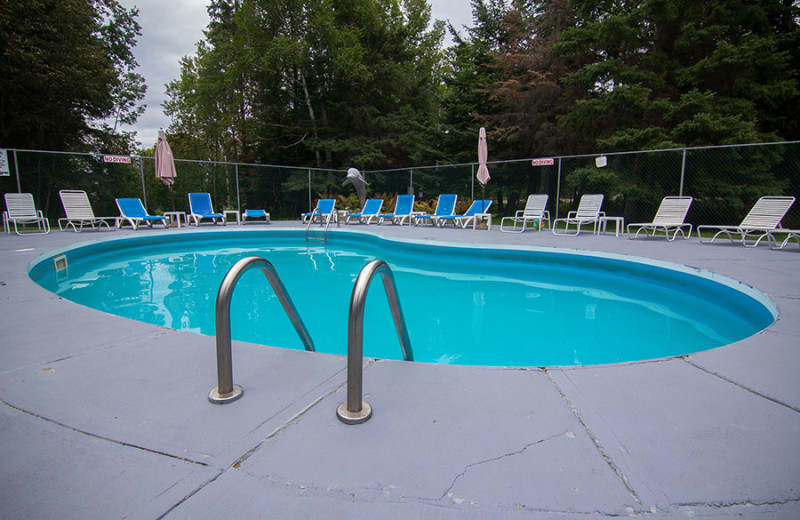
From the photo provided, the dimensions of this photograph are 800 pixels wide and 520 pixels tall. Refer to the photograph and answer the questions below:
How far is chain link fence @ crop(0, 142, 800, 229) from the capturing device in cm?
930

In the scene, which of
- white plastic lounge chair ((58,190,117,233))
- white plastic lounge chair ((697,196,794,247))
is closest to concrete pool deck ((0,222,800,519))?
white plastic lounge chair ((697,196,794,247))

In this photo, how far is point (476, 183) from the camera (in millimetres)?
14023

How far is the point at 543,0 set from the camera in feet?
49.4

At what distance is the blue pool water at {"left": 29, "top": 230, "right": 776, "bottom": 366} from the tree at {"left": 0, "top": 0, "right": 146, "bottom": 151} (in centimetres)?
852

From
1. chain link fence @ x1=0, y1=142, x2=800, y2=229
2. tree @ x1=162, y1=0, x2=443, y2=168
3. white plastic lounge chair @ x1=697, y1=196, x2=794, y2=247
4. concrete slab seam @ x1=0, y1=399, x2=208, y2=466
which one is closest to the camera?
concrete slab seam @ x1=0, y1=399, x2=208, y2=466

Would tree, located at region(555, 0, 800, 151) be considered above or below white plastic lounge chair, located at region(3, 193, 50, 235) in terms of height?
above

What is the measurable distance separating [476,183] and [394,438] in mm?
13465

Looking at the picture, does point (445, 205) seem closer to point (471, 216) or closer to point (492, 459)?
point (471, 216)

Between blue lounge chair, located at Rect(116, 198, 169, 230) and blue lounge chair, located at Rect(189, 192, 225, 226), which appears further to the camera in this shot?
blue lounge chair, located at Rect(189, 192, 225, 226)

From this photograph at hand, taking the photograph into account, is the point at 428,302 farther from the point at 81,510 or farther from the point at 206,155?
the point at 206,155

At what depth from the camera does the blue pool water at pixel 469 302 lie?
330 centimetres

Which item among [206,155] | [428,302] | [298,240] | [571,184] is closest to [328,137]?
[298,240]

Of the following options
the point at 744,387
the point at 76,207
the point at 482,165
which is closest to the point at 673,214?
the point at 482,165

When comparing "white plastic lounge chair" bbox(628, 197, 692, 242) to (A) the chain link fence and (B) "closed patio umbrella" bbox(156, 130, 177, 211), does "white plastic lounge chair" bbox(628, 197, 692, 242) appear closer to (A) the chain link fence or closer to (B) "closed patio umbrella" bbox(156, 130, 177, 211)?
(A) the chain link fence
